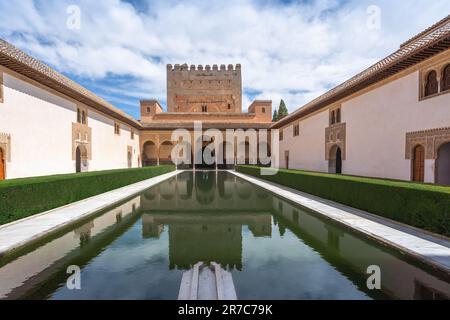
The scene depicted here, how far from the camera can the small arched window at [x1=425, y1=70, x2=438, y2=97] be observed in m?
7.86

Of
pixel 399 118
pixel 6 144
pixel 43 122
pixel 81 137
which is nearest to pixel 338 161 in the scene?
pixel 399 118

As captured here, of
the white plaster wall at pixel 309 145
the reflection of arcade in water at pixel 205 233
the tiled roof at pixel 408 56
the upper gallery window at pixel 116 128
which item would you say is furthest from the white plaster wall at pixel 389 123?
the upper gallery window at pixel 116 128

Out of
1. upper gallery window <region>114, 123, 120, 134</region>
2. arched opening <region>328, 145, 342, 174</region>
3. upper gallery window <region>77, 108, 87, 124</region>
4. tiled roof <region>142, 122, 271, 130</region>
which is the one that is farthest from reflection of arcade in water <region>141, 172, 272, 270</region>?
tiled roof <region>142, 122, 271, 130</region>

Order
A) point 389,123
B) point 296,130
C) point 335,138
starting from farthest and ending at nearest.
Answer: point 296,130, point 335,138, point 389,123

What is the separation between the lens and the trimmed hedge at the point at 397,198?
15.6 feet

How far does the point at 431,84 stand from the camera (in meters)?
8.03

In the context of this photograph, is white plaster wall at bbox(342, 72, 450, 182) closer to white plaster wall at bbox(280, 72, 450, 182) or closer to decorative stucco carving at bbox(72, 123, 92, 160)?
A: white plaster wall at bbox(280, 72, 450, 182)

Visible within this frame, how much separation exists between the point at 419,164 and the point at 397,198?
13.2ft

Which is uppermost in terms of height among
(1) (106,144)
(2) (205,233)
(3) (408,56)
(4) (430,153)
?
(3) (408,56)

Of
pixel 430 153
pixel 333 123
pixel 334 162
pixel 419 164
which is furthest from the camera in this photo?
pixel 334 162

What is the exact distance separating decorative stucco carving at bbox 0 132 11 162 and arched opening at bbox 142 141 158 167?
20.6 metres

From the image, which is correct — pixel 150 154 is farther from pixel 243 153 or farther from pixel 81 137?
pixel 81 137

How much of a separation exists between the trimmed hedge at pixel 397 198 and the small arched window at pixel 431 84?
3.69 meters
